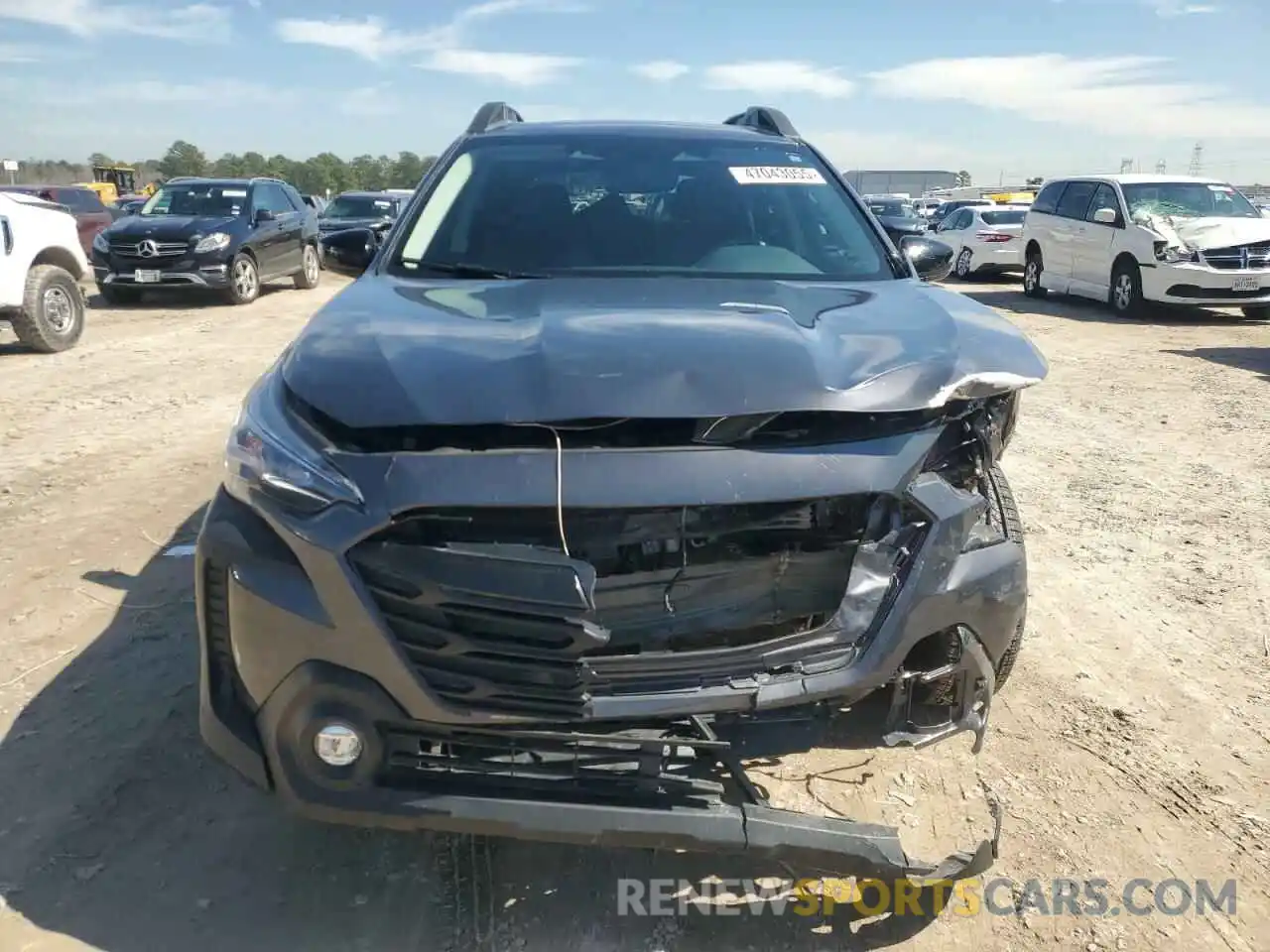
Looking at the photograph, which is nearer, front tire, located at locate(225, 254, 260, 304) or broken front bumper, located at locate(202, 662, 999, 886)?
broken front bumper, located at locate(202, 662, 999, 886)

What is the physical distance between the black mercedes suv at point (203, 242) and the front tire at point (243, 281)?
0.04ft

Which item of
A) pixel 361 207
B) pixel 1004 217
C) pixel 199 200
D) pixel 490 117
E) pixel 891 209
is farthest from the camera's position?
pixel 891 209

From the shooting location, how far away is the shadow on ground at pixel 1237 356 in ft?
30.9

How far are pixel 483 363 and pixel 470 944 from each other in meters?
1.29

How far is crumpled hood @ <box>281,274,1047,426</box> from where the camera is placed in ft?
6.73

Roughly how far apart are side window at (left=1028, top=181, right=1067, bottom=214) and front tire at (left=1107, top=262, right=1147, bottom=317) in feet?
6.59

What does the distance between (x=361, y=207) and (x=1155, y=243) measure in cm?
1399

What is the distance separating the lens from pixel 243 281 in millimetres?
14094

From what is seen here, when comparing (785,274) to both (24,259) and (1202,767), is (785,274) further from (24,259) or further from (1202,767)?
(24,259)

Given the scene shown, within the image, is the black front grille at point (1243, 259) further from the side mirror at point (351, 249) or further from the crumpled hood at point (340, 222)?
the crumpled hood at point (340, 222)

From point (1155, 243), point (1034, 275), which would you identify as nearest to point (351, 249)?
point (1155, 243)

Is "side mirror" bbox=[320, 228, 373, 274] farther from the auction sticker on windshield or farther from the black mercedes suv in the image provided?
the black mercedes suv

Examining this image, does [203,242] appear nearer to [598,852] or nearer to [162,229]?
[162,229]

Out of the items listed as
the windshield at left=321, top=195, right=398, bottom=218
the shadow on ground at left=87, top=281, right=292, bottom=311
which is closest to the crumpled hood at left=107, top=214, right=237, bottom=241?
the shadow on ground at left=87, top=281, right=292, bottom=311
